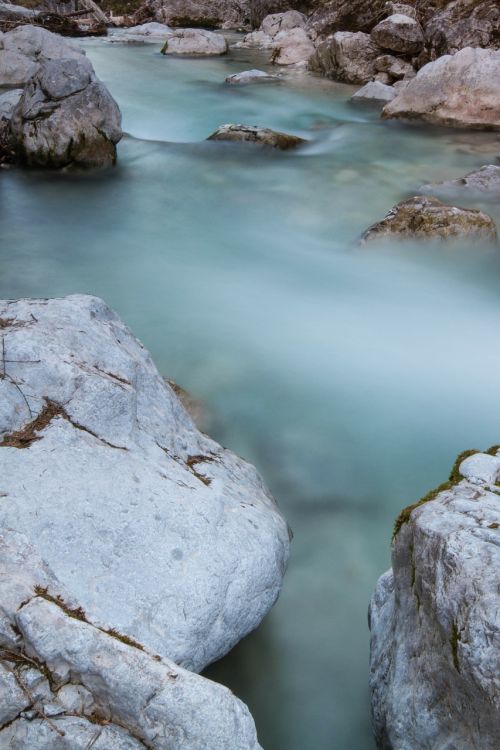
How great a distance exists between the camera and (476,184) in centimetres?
1038

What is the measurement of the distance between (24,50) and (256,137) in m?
8.08

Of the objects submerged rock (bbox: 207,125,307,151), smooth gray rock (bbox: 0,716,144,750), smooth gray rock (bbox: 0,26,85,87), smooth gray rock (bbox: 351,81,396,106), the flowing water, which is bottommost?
the flowing water

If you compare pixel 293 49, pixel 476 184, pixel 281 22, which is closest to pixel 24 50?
pixel 293 49

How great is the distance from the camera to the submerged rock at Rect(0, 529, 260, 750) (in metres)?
1.81

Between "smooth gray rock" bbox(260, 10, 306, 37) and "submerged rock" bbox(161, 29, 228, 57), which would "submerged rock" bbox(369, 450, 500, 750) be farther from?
"smooth gray rock" bbox(260, 10, 306, 37)

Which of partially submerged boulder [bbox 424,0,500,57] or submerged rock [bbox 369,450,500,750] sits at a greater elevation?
partially submerged boulder [bbox 424,0,500,57]

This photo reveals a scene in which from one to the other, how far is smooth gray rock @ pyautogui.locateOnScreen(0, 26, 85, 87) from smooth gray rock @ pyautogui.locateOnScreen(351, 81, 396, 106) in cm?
714

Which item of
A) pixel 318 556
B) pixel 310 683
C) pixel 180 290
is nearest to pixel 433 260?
pixel 180 290

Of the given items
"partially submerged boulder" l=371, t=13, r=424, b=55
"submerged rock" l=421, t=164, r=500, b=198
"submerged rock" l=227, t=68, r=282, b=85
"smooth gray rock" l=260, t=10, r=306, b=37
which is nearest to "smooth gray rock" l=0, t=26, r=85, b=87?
"submerged rock" l=227, t=68, r=282, b=85

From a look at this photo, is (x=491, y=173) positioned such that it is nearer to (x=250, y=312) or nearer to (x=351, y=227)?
(x=351, y=227)

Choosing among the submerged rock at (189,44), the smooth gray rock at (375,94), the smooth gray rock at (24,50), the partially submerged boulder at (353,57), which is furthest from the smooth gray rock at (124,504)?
the submerged rock at (189,44)

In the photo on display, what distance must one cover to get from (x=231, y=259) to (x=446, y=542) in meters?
6.81

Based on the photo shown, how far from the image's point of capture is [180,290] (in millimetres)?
7930

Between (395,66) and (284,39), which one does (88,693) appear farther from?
(284,39)
